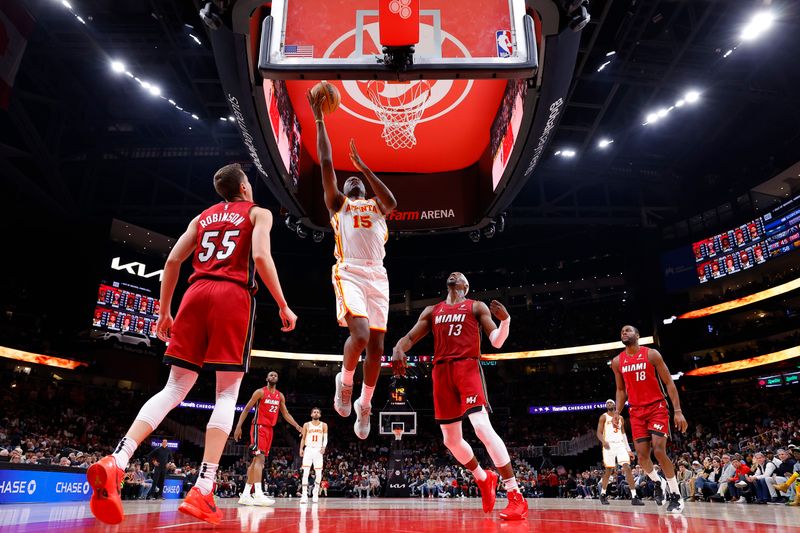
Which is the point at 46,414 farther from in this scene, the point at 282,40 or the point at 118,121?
the point at 282,40

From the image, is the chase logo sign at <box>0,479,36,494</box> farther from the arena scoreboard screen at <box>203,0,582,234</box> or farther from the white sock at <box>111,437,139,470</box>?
the white sock at <box>111,437,139,470</box>

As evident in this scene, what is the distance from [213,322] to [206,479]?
2.99ft

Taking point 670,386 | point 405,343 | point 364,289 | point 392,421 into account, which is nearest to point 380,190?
point 364,289

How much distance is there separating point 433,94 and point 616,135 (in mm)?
13415

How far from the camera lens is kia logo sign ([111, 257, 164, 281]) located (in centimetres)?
2444

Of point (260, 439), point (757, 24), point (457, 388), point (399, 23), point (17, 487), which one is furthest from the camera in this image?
point (757, 24)

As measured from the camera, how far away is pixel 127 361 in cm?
2573

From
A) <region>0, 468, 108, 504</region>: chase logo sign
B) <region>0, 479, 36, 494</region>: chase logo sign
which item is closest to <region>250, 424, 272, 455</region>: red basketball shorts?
<region>0, 468, 108, 504</region>: chase logo sign

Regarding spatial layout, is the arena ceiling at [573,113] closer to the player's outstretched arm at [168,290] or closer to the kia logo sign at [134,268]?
the kia logo sign at [134,268]

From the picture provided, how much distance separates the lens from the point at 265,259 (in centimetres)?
339

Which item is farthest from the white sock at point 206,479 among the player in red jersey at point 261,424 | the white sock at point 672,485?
the white sock at point 672,485

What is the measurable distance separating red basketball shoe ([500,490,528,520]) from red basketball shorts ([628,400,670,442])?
9.46 feet

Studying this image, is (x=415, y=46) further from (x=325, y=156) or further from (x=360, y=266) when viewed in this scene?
(x=360, y=266)

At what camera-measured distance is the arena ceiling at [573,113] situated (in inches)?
518
